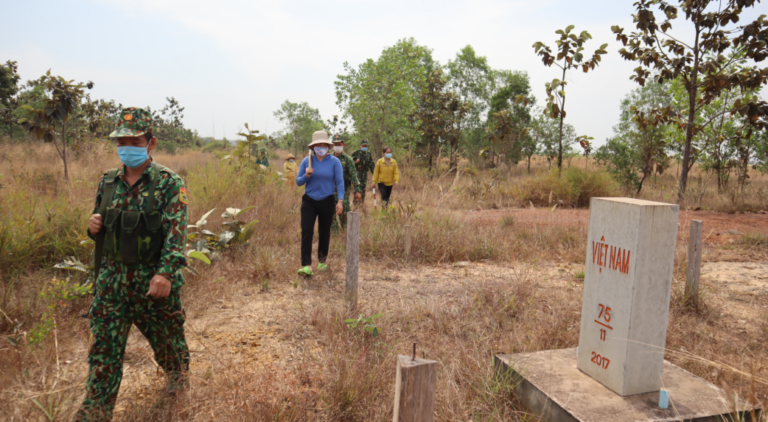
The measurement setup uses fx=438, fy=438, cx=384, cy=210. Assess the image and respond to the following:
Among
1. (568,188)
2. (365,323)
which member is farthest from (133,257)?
(568,188)

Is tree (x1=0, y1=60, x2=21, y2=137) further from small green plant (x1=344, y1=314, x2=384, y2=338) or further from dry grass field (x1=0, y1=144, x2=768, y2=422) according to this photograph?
small green plant (x1=344, y1=314, x2=384, y2=338)

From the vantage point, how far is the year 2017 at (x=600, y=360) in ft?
8.67

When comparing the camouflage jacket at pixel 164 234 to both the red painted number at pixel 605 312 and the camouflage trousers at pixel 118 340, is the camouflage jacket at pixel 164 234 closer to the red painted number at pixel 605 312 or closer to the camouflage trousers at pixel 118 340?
the camouflage trousers at pixel 118 340

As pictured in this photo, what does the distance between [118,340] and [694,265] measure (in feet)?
16.5

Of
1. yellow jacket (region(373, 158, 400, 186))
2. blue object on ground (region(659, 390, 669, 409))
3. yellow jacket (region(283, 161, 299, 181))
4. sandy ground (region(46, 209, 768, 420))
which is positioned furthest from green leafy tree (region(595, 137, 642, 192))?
blue object on ground (region(659, 390, 669, 409))

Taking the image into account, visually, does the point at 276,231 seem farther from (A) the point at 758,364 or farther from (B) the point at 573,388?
(A) the point at 758,364

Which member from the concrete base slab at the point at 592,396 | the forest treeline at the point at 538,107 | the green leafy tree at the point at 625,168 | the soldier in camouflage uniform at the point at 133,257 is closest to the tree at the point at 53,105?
the forest treeline at the point at 538,107

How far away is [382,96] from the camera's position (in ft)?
60.4

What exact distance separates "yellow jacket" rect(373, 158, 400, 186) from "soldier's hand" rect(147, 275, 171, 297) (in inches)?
281

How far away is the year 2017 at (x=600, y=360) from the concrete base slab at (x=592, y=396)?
0.12 meters

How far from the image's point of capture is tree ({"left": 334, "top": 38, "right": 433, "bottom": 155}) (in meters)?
18.4

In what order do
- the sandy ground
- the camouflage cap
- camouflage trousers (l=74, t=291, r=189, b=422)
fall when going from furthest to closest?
the sandy ground, the camouflage cap, camouflage trousers (l=74, t=291, r=189, b=422)

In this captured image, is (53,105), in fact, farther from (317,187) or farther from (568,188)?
(568,188)

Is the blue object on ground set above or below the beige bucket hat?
below
